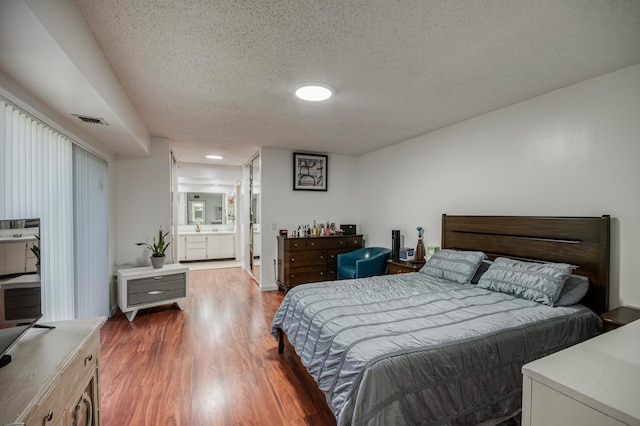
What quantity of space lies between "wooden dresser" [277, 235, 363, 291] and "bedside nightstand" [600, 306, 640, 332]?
3.49 metres

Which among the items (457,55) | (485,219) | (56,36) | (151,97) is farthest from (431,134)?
(56,36)

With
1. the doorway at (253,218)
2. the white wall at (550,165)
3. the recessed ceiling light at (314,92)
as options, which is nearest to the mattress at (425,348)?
the white wall at (550,165)

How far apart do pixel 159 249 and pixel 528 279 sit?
4.46 meters

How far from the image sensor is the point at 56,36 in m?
1.31

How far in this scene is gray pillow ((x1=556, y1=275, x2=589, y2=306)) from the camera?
224cm

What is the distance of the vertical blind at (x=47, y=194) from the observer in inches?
72.1

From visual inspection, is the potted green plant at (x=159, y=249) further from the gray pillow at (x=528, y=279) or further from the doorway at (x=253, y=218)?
the gray pillow at (x=528, y=279)

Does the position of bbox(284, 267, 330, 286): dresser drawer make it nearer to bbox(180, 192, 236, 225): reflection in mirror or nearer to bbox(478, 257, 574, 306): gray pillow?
bbox(478, 257, 574, 306): gray pillow

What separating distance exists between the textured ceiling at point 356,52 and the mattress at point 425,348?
189 centimetres

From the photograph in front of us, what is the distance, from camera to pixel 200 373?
2451mm

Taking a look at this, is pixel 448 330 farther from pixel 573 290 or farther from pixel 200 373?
pixel 200 373

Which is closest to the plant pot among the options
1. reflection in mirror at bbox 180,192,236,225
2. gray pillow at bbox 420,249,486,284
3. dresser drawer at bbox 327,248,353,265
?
dresser drawer at bbox 327,248,353,265


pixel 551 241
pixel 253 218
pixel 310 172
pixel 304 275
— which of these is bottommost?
pixel 304 275

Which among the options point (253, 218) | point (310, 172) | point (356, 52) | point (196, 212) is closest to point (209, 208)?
point (196, 212)
